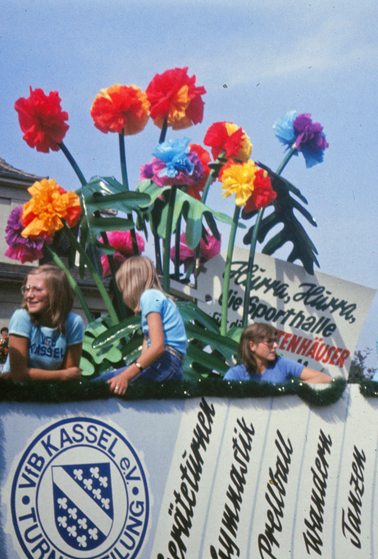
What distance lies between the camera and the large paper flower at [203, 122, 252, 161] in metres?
5.02

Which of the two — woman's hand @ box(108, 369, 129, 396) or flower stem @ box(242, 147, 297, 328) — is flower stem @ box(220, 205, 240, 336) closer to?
flower stem @ box(242, 147, 297, 328)

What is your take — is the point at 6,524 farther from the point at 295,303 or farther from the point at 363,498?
the point at 295,303

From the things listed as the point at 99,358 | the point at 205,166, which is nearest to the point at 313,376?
the point at 99,358

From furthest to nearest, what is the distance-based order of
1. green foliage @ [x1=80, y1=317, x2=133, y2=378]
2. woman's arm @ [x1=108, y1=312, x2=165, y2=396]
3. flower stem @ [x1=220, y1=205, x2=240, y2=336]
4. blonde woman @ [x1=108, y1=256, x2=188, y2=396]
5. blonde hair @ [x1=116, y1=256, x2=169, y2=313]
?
flower stem @ [x1=220, y1=205, x2=240, y2=336]
green foliage @ [x1=80, y1=317, x2=133, y2=378]
blonde hair @ [x1=116, y1=256, x2=169, y2=313]
blonde woman @ [x1=108, y1=256, x2=188, y2=396]
woman's arm @ [x1=108, y1=312, x2=165, y2=396]

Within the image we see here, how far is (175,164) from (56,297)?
2180 millimetres

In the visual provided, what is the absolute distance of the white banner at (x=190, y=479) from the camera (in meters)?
1.94

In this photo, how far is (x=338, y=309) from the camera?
217 inches

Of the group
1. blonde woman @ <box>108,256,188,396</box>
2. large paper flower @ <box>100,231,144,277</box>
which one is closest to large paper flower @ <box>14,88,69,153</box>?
large paper flower @ <box>100,231,144,277</box>

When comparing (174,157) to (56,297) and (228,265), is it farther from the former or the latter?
(56,297)

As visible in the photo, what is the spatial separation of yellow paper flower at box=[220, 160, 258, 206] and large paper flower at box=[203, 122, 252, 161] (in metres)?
0.30

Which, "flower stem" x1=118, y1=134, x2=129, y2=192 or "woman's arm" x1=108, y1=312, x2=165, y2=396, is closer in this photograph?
"woman's arm" x1=108, y1=312, x2=165, y2=396

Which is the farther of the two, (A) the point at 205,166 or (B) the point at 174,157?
(A) the point at 205,166

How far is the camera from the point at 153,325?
2422mm

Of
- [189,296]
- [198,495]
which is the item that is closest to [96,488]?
[198,495]
